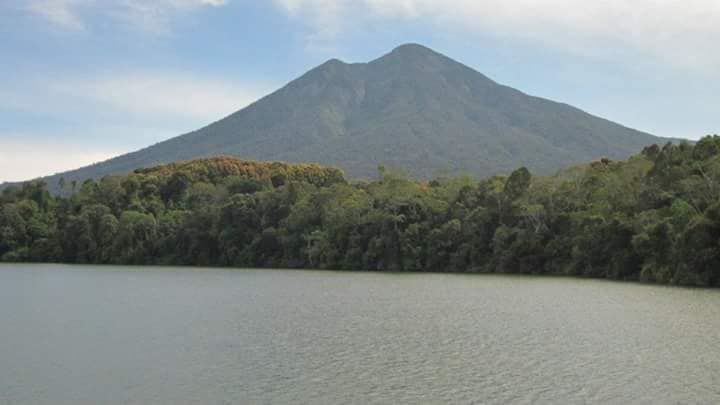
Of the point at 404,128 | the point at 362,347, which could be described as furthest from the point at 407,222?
the point at 404,128

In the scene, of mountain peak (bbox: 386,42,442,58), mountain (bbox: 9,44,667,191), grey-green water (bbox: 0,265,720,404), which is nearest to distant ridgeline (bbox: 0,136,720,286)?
grey-green water (bbox: 0,265,720,404)

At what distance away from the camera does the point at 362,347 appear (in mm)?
18109

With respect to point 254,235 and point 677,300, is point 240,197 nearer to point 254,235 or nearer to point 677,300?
point 254,235

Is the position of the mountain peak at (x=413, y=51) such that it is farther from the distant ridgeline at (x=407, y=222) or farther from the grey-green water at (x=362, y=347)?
the grey-green water at (x=362, y=347)

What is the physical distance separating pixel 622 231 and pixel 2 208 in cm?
5348

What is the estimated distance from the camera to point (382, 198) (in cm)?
5497

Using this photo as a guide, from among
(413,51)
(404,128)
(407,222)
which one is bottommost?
(407,222)

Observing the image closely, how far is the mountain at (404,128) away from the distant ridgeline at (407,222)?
2961cm

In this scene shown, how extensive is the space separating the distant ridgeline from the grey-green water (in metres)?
7.08

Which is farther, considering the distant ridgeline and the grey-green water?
the distant ridgeline

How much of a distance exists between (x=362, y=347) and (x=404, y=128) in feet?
324

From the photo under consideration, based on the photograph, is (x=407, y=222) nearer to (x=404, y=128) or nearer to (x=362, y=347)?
(x=362, y=347)

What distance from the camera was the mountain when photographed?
4058 inches

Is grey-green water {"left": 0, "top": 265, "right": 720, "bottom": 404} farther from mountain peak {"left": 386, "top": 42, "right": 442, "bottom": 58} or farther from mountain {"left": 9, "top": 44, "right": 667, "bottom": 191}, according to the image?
mountain peak {"left": 386, "top": 42, "right": 442, "bottom": 58}
